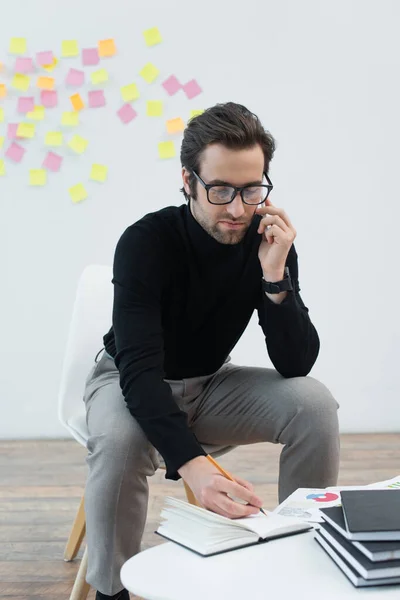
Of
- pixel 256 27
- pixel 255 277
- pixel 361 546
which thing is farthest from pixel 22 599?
pixel 256 27

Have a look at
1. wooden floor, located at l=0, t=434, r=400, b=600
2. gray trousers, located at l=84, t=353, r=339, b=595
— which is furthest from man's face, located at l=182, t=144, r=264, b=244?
wooden floor, located at l=0, t=434, r=400, b=600

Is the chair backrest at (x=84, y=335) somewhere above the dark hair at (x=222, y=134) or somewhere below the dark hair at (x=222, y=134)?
below

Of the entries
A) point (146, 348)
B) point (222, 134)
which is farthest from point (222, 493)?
point (222, 134)

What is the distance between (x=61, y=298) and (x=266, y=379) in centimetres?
147

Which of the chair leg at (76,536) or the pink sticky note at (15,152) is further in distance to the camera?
the pink sticky note at (15,152)

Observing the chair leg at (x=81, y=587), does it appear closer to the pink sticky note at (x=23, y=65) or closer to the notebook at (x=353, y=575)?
the notebook at (x=353, y=575)

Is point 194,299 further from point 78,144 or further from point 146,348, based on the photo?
point 78,144

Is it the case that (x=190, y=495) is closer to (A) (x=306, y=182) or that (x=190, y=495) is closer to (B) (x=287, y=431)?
(B) (x=287, y=431)

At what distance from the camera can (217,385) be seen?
5.16ft

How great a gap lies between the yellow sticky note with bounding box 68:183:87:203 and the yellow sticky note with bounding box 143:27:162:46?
0.59 metres

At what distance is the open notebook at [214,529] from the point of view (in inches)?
37.1

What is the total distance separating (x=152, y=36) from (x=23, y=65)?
49 centimetres

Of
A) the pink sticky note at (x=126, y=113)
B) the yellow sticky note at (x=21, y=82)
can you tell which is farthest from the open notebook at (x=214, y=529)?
the yellow sticky note at (x=21, y=82)

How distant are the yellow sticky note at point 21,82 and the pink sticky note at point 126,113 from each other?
1.15 ft
